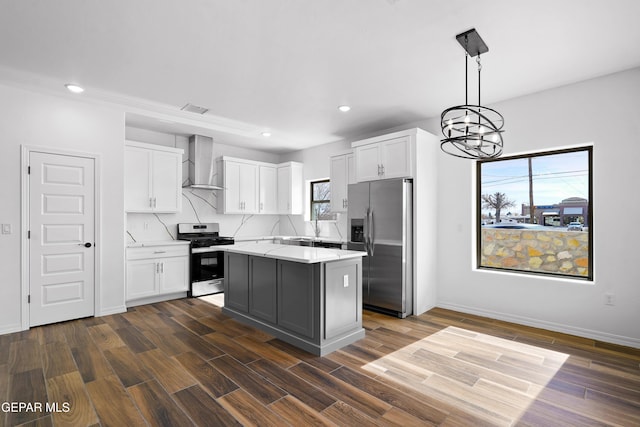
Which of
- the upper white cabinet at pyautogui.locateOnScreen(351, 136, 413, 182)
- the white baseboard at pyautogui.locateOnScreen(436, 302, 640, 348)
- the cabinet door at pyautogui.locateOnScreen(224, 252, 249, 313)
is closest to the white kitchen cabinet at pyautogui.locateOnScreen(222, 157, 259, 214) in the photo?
the cabinet door at pyautogui.locateOnScreen(224, 252, 249, 313)

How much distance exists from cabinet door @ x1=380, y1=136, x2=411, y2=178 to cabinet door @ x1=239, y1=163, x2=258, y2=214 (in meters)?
2.82

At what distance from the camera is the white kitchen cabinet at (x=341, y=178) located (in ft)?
17.9

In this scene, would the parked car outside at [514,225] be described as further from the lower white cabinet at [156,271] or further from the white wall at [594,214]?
the lower white cabinet at [156,271]

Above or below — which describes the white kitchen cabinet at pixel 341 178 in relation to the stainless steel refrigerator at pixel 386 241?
above

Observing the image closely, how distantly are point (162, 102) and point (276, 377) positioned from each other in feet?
11.6

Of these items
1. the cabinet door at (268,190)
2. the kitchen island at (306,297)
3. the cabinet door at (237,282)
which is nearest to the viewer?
the kitchen island at (306,297)

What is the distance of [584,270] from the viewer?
11.9ft

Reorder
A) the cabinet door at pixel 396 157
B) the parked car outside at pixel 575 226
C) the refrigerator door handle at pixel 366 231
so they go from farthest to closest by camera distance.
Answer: the refrigerator door handle at pixel 366 231, the cabinet door at pixel 396 157, the parked car outside at pixel 575 226

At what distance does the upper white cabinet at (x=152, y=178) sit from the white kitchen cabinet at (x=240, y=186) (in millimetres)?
875

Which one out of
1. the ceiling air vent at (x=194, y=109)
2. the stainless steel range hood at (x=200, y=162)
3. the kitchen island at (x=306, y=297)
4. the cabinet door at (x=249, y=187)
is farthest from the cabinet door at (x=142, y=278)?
the ceiling air vent at (x=194, y=109)

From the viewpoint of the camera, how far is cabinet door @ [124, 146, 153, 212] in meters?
4.81

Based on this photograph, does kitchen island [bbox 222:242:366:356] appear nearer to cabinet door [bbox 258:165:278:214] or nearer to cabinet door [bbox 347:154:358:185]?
cabinet door [bbox 347:154:358:185]

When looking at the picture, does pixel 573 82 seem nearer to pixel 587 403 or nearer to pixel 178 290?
pixel 587 403

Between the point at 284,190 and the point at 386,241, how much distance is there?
9.66 feet
